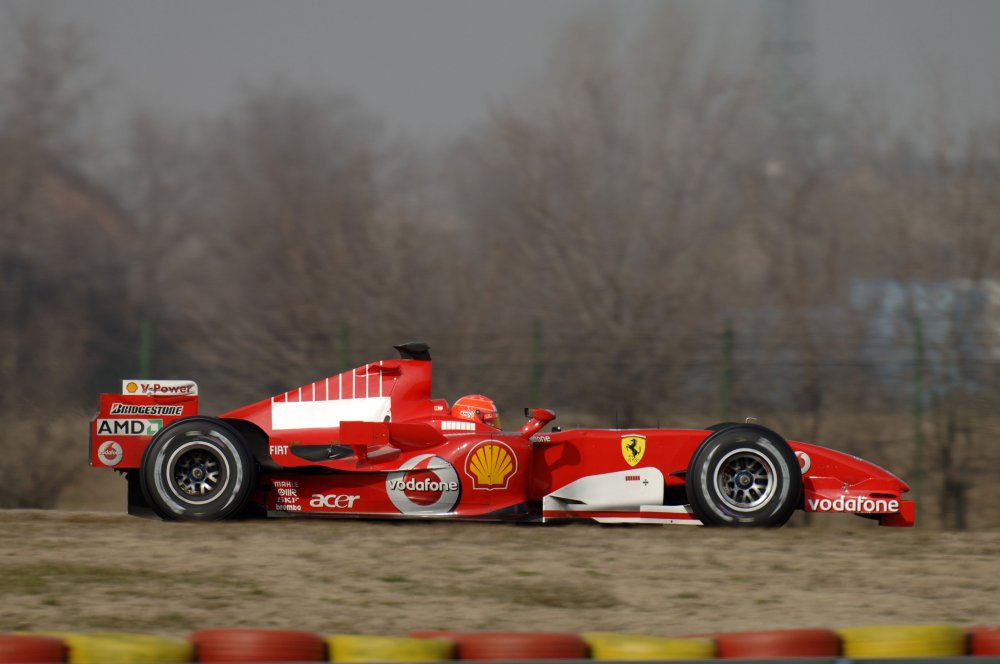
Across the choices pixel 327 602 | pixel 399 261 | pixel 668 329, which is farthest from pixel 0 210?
pixel 327 602

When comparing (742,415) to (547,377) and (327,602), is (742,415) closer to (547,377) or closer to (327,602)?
(547,377)

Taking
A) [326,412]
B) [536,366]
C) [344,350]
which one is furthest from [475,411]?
[344,350]

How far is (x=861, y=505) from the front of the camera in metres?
8.20

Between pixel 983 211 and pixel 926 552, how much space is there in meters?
9.90

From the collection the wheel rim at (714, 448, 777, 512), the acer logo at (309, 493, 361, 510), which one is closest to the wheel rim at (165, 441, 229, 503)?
the acer logo at (309, 493, 361, 510)

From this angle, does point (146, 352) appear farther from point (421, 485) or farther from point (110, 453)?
point (421, 485)

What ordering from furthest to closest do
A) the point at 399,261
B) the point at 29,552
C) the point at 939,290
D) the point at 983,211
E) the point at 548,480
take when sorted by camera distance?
the point at 399,261
the point at 983,211
the point at 939,290
the point at 548,480
the point at 29,552

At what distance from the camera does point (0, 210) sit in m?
26.0

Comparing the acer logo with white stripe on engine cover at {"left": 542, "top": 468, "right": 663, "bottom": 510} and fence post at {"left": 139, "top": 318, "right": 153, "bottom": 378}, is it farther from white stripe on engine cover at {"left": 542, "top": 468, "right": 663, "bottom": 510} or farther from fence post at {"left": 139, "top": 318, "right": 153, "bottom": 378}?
fence post at {"left": 139, "top": 318, "right": 153, "bottom": 378}

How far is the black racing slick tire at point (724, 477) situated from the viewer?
8.05 metres

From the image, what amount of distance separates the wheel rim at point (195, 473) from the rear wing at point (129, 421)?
1.04 feet

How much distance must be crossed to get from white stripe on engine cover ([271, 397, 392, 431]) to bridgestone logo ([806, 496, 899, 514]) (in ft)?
9.97

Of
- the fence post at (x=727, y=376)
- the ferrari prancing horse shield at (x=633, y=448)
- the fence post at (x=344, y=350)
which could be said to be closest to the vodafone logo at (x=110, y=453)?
the ferrari prancing horse shield at (x=633, y=448)

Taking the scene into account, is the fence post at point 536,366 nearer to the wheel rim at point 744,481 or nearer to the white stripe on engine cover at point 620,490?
the white stripe on engine cover at point 620,490
